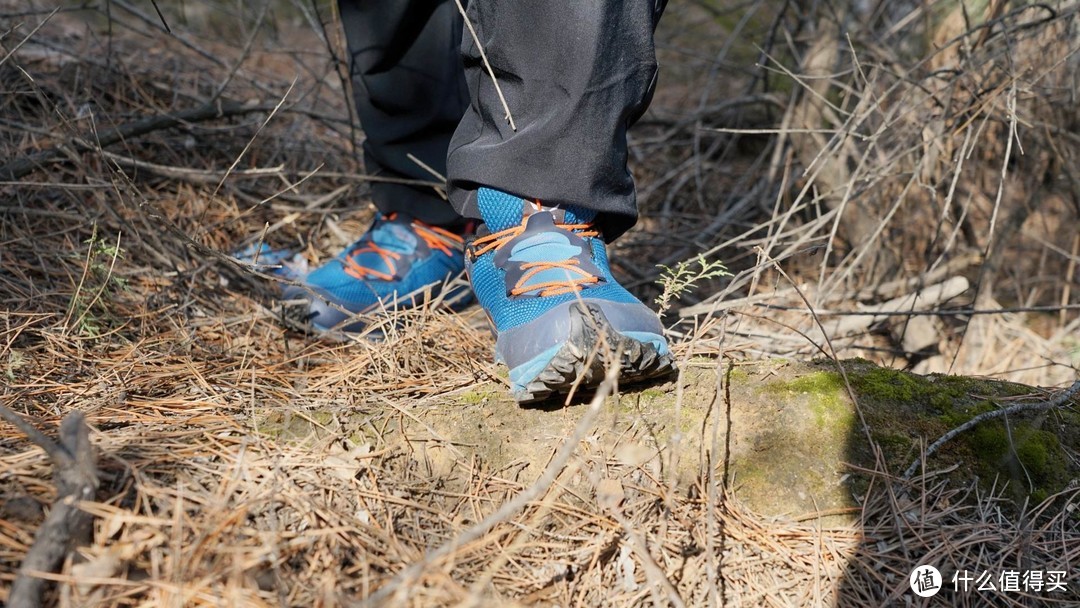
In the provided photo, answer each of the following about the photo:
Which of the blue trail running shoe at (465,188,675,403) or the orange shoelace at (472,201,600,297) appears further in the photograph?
the orange shoelace at (472,201,600,297)

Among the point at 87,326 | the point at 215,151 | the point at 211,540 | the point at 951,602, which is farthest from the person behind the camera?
the point at 215,151

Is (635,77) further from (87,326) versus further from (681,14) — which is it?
(681,14)

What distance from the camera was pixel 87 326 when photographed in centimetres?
152

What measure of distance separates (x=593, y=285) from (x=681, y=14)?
3468mm

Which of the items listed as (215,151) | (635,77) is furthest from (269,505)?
(215,151)

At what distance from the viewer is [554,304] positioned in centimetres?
130

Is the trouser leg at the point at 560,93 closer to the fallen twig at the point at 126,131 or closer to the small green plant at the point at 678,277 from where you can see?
the small green plant at the point at 678,277

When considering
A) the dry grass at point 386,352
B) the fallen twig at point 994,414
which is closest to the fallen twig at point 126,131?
the dry grass at point 386,352

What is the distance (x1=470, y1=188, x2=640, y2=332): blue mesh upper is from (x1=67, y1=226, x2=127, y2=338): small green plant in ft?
2.31

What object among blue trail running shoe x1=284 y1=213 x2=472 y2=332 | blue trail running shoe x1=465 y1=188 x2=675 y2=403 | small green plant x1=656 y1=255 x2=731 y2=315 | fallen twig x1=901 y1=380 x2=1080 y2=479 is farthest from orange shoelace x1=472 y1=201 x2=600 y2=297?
fallen twig x1=901 y1=380 x2=1080 y2=479

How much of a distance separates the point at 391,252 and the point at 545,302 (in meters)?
0.71

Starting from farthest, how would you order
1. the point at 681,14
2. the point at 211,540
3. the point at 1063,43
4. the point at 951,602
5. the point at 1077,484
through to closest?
the point at 681,14, the point at 1063,43, the point at 1077,484, the point at 951,602, the point at 211,540

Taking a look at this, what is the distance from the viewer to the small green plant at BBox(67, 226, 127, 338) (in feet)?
5.00

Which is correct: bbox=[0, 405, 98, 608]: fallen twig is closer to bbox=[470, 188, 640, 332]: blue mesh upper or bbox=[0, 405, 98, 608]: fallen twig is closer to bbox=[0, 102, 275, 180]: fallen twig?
bbox=[470, 188, 640, 332]: blue mesh upper
